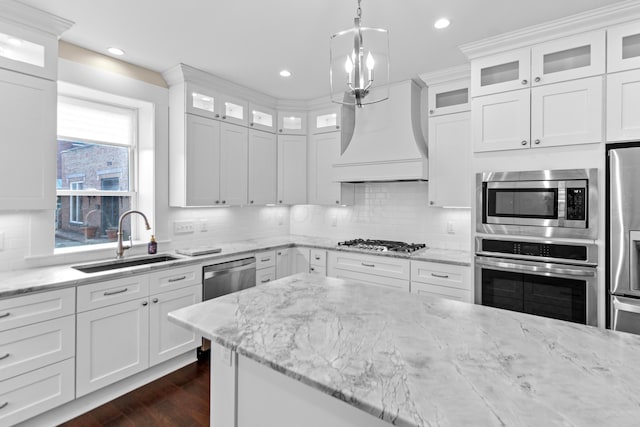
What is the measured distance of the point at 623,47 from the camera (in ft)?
→ 7.33

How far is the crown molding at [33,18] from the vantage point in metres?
→ 2.16

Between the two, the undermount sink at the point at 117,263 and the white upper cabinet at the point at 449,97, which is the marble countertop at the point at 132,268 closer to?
the undermount sink at the point at 117,263

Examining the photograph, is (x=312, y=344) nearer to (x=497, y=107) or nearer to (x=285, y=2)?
(x=285, y=2)

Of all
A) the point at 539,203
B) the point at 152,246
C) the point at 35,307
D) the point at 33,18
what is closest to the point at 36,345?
A: the point at 35,307

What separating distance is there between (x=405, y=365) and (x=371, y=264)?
245 cm

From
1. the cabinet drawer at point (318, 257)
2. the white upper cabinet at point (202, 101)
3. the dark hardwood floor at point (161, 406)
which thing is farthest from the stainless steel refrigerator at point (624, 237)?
the white upper cabinet at point (202, 101)

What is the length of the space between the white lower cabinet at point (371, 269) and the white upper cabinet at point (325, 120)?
1575 mm

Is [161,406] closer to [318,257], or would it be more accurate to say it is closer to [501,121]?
[318,257]

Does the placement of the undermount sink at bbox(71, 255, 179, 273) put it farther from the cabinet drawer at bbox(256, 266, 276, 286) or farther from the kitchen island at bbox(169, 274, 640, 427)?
the kitchen island at bbox(169, 274, 640, 427)

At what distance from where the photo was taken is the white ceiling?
7.13 ft

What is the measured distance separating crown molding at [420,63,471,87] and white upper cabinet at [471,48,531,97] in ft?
1.10

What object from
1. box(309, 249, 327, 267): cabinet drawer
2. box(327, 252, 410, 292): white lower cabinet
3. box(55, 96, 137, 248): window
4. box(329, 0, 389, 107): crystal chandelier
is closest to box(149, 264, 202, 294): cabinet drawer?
box(55, 96, 137, 248): window

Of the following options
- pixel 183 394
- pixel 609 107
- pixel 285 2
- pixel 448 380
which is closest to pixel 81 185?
pixel 183 394

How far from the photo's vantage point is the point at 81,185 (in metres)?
2.99
